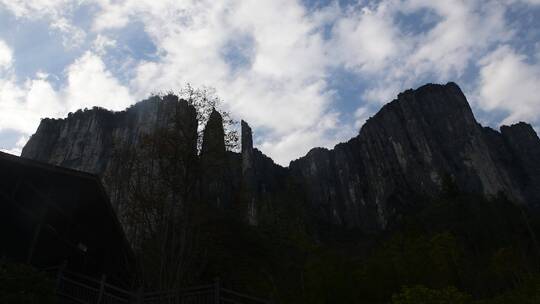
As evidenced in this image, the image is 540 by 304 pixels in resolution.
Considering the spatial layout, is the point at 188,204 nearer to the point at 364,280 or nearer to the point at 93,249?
the point at 93,249

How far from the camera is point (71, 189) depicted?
11844mm

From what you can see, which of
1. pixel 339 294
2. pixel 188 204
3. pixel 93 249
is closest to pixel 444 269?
pixel 339 294

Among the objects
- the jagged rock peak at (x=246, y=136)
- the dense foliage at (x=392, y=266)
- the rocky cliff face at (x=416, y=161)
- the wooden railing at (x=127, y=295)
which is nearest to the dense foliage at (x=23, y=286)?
the wooden railing at (x=127, y=295)

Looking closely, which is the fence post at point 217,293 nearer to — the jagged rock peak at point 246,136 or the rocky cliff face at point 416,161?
the rocky cliff face at point 416,161

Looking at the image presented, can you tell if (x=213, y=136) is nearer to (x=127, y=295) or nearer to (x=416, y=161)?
(x=127, y=295)

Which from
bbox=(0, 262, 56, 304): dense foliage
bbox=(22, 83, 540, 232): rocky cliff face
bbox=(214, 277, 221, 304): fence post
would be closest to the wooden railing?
bbox=(214, 277, 221, 304): fence post

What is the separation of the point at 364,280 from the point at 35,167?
13.9 meters

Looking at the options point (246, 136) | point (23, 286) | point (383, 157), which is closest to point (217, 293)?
point (23, 286)

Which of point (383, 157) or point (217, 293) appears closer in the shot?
point (217, 293)

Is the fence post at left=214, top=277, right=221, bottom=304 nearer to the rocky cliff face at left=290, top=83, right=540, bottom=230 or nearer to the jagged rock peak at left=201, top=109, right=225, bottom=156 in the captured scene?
the jagged rock peak at left=201, top=109, right=225, bottom=156

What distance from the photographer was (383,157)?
314 ft

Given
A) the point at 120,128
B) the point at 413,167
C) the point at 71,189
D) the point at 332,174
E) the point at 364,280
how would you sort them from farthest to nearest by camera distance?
the point at 332,174, the point at 413,167, the point at 120,128, the point at 364,280, the point at 71,189

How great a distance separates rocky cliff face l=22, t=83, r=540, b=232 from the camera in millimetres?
82000

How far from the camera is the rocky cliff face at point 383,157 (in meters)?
82.0
